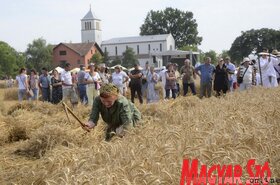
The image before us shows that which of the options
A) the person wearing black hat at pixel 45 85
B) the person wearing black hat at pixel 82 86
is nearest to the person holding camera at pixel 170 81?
the person wearing black hat at pixel 82 86

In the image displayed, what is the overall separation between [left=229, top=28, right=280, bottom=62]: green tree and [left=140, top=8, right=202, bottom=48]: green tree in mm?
14159

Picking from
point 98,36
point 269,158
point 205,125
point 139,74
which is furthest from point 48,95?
point 98,36

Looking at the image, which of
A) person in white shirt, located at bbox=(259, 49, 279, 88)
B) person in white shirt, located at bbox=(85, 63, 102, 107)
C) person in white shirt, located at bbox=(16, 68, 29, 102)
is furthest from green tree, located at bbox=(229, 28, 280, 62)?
person in white shirt, located at bbox=(85, 63, 102, 107)

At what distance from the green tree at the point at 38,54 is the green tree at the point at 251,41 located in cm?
3572

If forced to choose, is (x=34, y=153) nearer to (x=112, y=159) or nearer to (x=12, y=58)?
(x=112, y=159)

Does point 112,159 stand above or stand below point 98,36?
below

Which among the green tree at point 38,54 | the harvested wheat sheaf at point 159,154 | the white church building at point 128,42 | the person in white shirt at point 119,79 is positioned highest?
the white church building at point 128,42

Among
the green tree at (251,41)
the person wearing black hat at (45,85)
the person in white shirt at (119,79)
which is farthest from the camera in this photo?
the green tree at (251,41)

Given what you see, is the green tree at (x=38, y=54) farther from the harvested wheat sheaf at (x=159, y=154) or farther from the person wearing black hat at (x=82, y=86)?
the harvested wheat sheaf at (x=159, y=154)

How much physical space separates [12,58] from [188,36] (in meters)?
44.2

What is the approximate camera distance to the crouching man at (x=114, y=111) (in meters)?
5.48

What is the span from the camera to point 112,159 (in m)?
3.60

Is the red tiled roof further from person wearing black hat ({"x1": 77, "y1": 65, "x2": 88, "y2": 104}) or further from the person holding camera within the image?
the person holding camera

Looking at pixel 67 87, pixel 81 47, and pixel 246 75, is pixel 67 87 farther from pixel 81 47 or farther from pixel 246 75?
pixel 81 47
